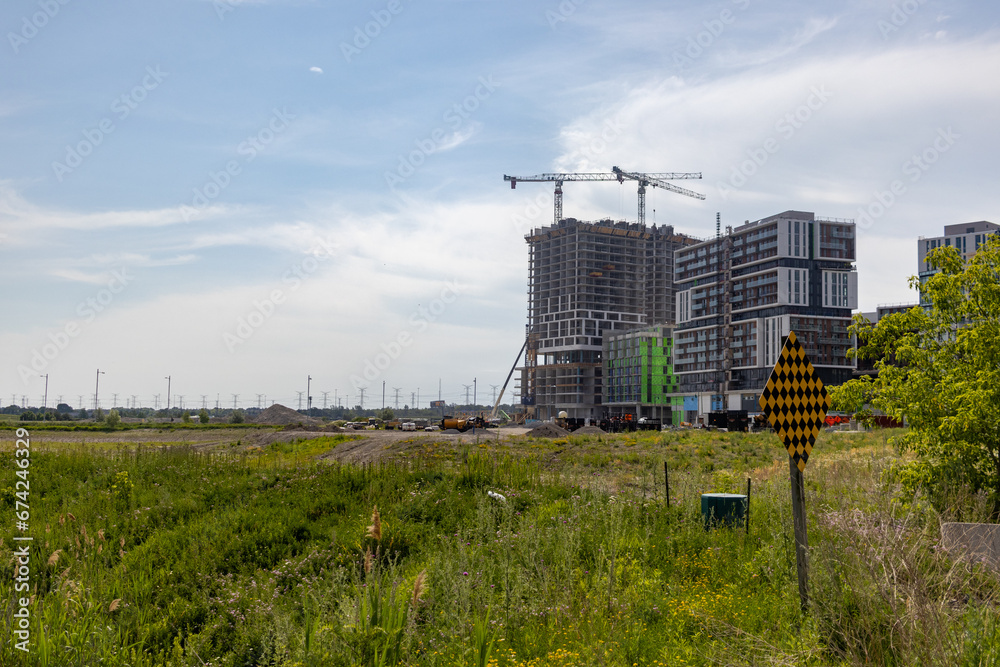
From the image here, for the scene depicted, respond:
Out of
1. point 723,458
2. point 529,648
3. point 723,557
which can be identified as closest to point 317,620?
point 529,648

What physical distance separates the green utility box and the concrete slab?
3.74 metres

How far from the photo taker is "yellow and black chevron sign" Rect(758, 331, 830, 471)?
8641 millimetres

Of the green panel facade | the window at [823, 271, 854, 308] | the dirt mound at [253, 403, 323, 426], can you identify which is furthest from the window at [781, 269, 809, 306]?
the dirt mound at [253, 403, 323, 426]

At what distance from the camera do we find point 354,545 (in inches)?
442

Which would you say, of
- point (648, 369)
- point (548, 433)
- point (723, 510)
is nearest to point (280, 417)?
point (548, 433)

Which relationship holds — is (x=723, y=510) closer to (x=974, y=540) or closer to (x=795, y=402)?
(x=974, y=540)

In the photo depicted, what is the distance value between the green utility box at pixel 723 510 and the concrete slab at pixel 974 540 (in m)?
3.74

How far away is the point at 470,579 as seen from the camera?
8164 millimetres

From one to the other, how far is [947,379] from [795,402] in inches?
174

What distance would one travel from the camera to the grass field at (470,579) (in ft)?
22.1

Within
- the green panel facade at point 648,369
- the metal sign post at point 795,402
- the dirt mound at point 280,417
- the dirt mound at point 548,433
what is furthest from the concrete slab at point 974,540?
the green panel facade at point 648,369

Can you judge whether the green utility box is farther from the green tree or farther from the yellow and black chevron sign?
the yellow and black chevron sign

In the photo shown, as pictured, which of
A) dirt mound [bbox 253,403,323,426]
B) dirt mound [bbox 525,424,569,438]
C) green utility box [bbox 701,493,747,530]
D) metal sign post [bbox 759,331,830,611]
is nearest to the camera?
metal sign post [bbox 759,331,830,611]

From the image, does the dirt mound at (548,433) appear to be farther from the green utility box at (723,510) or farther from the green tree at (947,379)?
the green tree at (947,379)
